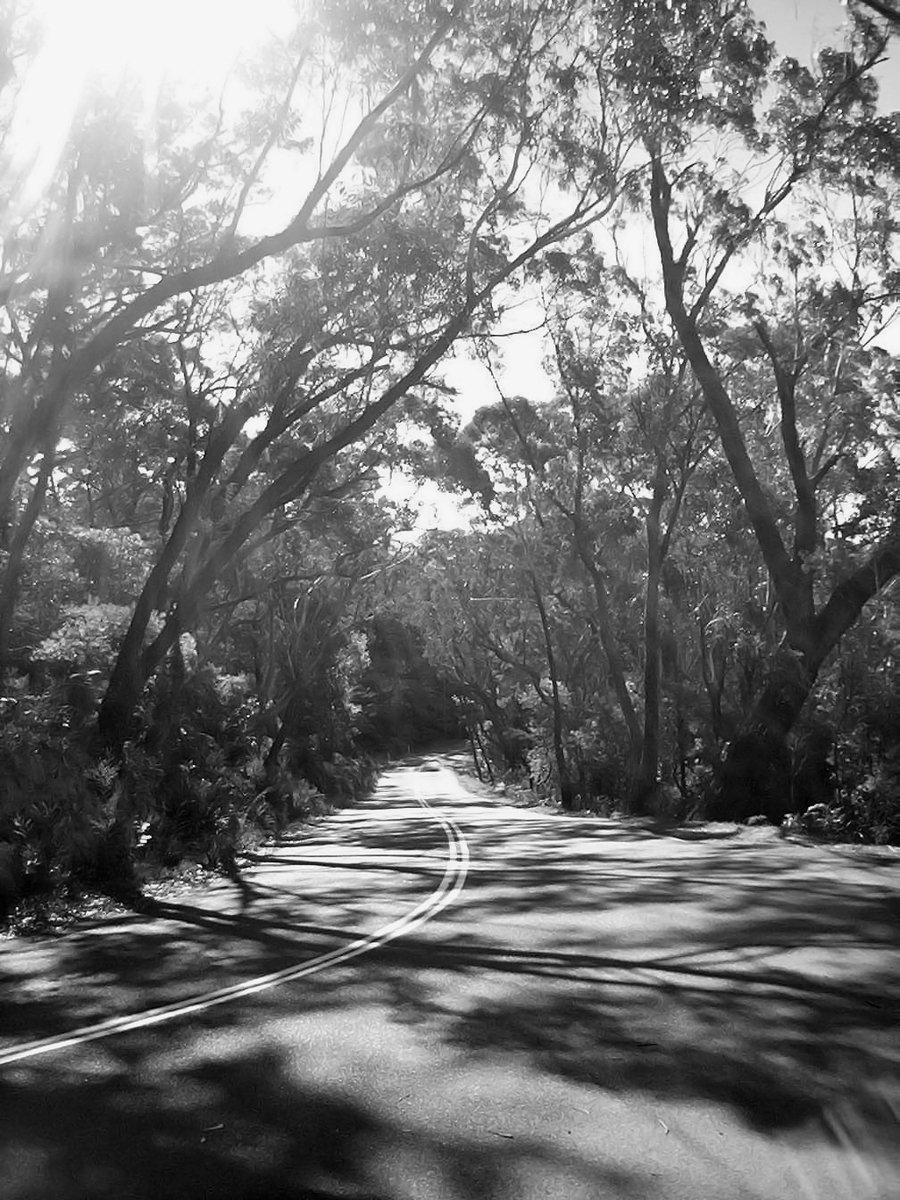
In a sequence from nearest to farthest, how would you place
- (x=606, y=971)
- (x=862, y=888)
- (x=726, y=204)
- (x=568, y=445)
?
1. (x=606, y=971)
2. (x=862, y=888)
3. (x=726, y=204)
4. (x=568, y=445)

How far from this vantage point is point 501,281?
19453 millimetres

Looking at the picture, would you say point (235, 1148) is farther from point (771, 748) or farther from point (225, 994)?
point (771, 748)

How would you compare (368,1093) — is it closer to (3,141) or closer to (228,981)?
(228,981)

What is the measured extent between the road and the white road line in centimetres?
3

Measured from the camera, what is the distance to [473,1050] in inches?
237

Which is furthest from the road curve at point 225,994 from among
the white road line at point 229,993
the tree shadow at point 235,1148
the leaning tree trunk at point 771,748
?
the leaning tree trunk at point 771,748

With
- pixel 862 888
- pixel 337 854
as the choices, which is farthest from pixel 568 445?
pixel 862 888

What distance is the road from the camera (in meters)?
4.45

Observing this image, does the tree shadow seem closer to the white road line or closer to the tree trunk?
the white road line

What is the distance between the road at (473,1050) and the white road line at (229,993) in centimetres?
3

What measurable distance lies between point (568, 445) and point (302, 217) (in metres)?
18.2

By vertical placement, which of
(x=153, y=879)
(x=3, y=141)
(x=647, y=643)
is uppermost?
(x=3, y=141)

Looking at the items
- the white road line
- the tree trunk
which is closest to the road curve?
the white road line

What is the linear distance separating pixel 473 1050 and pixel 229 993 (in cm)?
236
